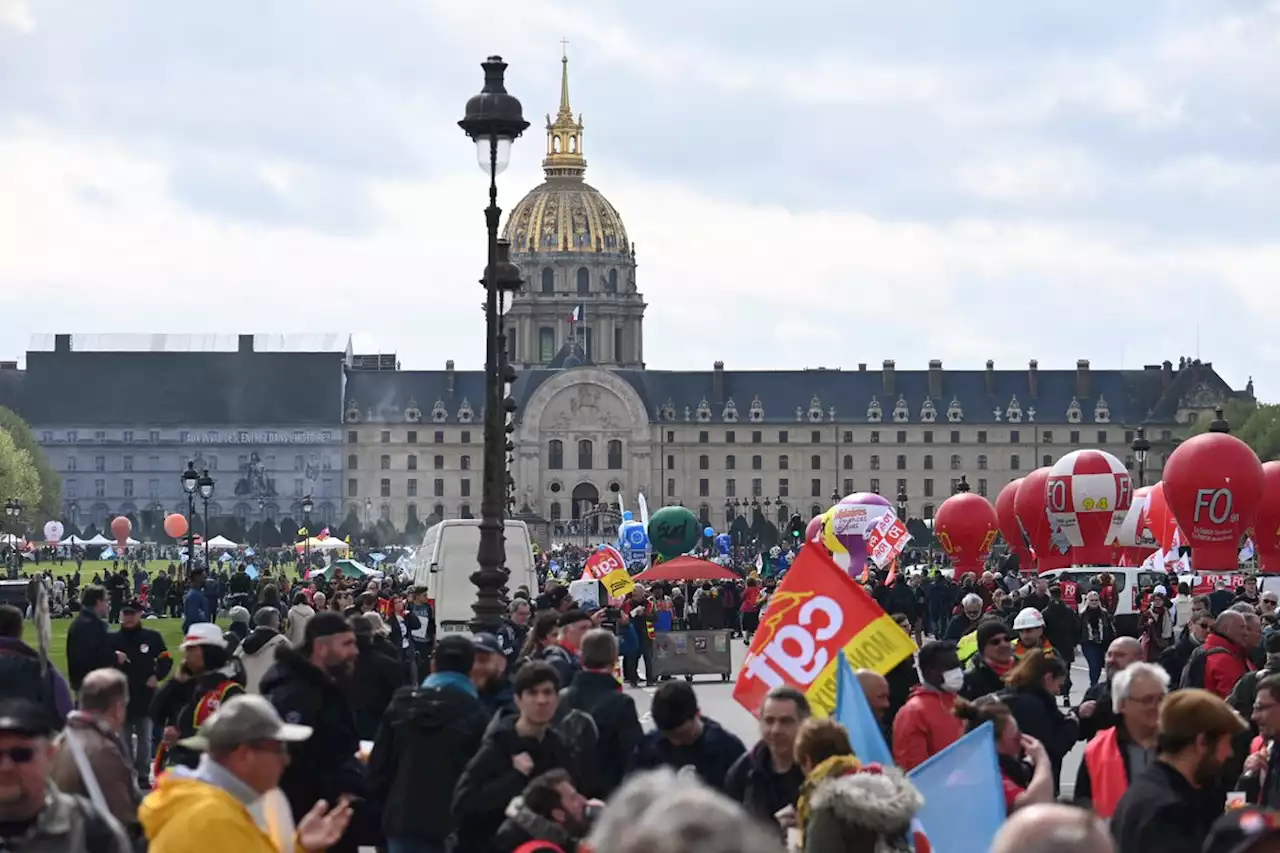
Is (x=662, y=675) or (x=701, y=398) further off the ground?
(x=701, y=398)

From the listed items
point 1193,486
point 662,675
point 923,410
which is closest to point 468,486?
point 923,410

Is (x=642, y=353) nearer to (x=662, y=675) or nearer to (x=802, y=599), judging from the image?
(x=662, y=675)

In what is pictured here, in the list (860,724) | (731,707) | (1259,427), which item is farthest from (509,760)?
(1259,427)

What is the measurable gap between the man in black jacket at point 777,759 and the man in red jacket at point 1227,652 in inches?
219

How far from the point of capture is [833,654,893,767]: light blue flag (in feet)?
28.5

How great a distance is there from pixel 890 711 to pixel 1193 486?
101 feet

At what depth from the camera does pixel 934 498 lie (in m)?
150

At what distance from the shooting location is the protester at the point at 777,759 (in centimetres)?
882

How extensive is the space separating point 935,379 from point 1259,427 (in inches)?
1685

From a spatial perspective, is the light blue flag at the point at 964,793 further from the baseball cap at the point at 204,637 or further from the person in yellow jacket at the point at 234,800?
the baseball cap at the point at 204,637

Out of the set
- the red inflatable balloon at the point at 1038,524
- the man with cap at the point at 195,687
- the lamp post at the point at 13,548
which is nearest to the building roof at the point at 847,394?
the lamp post at the point at 13,548

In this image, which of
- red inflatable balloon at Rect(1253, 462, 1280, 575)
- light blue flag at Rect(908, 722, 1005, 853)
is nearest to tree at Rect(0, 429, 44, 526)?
red inflatable balloon at Rect(1253, 462, 1280, 575)

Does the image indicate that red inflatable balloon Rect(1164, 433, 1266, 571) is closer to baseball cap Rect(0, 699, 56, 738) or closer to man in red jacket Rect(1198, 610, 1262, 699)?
man in red jacket Rect(1198, 610, 1262, 699)

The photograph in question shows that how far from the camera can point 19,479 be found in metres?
106
